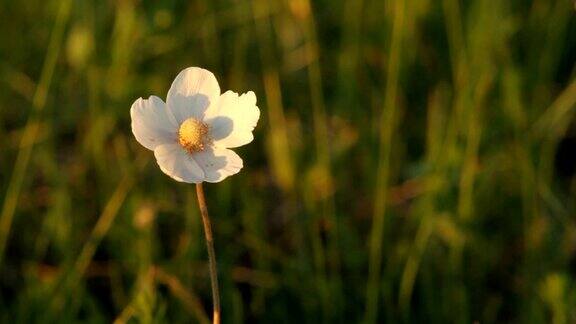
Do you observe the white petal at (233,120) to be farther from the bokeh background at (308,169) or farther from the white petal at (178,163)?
the bokeh background at (308,169)

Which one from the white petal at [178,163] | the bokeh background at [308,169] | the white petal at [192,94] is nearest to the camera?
the white petal at [178,163]

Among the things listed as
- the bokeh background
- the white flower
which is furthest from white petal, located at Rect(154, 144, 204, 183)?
the bokeh background

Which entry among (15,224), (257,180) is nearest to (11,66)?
(15,224)

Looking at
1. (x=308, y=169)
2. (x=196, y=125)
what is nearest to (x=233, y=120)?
(x=196, y=125)

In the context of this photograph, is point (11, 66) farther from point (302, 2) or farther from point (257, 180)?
point (302, 2)

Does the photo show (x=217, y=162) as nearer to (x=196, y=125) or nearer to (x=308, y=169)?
(x=196, y=125)

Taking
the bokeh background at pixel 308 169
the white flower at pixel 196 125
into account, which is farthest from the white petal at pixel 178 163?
the bokeh background at pixel 308 169
